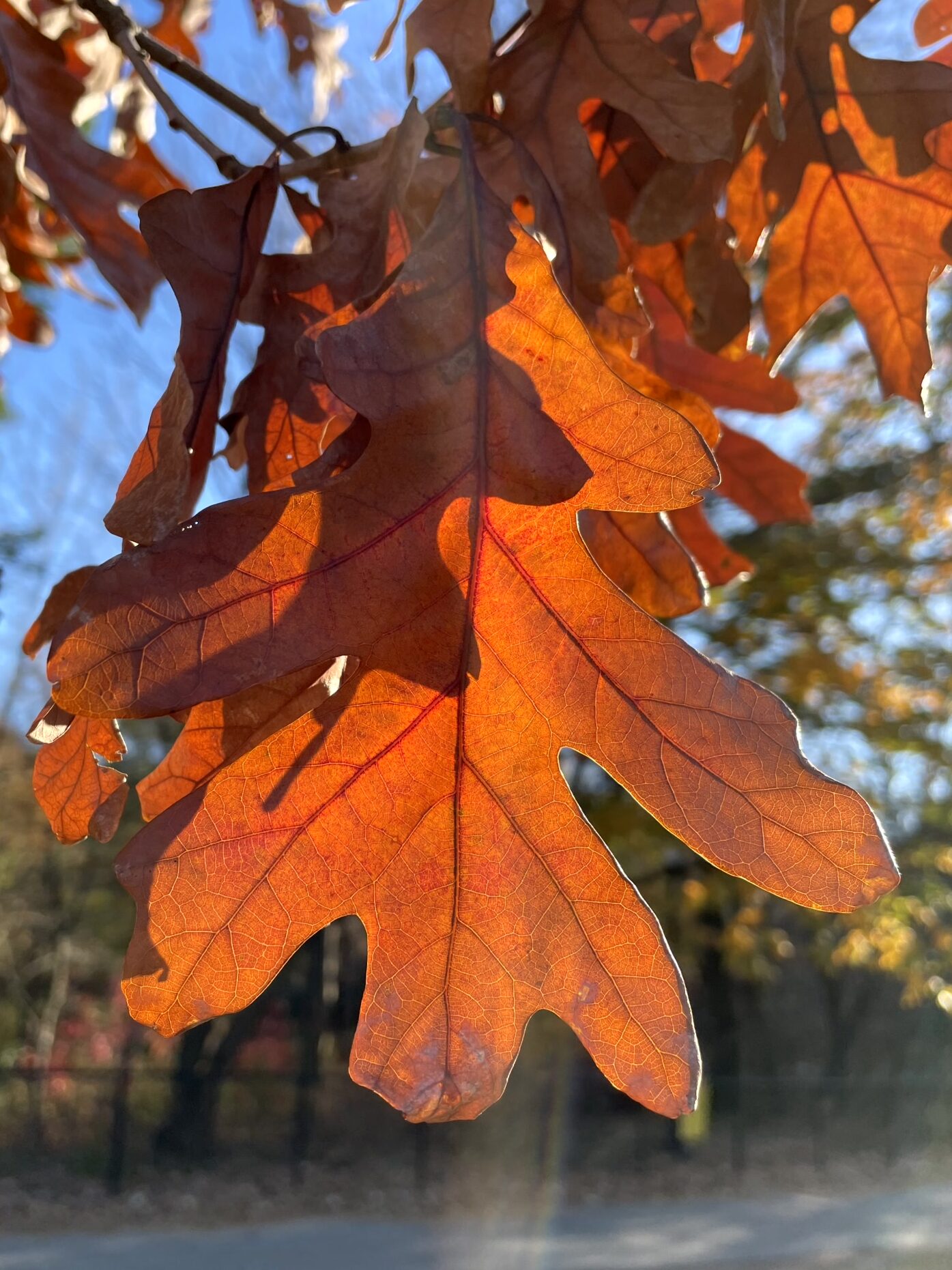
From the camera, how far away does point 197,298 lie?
912 mm

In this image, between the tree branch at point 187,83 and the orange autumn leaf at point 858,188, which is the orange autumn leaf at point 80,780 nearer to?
the tree branch at point 187,83

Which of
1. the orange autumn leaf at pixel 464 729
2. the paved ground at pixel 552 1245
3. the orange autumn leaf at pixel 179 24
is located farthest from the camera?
the paved ground at pixel 552 1245

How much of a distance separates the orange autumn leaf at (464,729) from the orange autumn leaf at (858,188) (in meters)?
0.49

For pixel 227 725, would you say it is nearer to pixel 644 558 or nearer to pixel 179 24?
pixel 644 558

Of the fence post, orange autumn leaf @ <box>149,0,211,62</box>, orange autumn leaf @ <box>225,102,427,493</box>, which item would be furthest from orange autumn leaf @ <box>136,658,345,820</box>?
the fence post

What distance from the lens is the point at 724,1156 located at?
10852mm

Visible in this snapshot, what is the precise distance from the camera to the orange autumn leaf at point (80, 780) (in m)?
0.83

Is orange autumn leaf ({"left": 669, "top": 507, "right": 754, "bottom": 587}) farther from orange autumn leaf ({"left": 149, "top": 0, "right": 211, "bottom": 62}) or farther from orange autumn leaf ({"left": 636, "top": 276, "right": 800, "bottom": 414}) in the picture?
orange autumn leaf ({"left": 149, "top": 0, "right": 211, "bottom": 62})

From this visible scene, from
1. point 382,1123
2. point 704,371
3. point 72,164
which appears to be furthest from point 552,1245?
point 72,164

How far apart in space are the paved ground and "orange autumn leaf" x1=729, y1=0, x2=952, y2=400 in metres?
7.69

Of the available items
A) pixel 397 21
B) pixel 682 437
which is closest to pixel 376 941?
pixel 682 437

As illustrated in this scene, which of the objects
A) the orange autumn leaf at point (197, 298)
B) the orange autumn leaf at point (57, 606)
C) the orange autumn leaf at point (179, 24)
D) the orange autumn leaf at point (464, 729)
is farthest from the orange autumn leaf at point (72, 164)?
the orange autumn leaf at point (179, 24)

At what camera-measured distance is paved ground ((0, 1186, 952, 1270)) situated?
23.5ft

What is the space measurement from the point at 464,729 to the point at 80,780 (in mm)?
320
